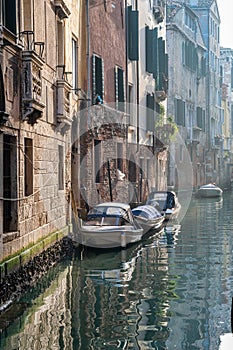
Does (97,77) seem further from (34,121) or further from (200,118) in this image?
(200,118)

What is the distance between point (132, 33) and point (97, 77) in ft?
16.0

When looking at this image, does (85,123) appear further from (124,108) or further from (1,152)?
(1,152)

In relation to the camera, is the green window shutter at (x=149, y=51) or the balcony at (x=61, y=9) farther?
the green window shutter at (x=149, y=51)

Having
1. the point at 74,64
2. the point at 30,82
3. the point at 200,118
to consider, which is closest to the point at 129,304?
the point at 30,82

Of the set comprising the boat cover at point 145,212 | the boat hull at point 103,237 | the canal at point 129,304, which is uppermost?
the boat cover at point 145,212

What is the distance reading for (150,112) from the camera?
2553 centimetres

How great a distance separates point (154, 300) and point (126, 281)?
1520 millimetres

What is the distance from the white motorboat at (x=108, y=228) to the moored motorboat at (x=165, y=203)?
5652 mm

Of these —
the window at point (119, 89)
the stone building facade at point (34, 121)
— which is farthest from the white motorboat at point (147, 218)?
the window at point (119, 89)

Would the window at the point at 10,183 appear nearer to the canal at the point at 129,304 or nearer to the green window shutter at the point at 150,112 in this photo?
the canal at the point at 129,304

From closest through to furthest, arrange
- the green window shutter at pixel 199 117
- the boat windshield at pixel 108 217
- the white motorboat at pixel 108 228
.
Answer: the white motorboat at pixel 108 228 < the boat windshield at pixel 108 217 < the green window shutter at pixel 199 117

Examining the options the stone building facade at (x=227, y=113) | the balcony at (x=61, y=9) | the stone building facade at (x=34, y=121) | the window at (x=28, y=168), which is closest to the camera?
the stone building facade at (x=34, y=121)

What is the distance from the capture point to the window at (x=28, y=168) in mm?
10625

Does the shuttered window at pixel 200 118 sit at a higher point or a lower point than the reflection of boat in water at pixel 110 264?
higher
